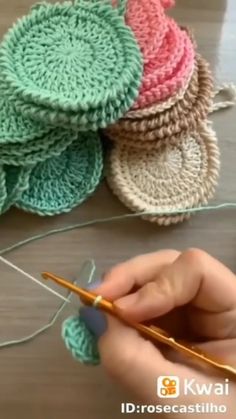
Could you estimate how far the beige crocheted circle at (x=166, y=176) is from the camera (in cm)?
80

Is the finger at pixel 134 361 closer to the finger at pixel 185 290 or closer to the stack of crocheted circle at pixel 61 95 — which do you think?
the finger at pixel 185 290

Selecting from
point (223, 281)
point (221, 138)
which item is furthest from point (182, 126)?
point (223, 281)

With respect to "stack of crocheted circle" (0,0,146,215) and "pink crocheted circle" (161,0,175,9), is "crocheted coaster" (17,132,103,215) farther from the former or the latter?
"pink crocheted circle" (161,0,175,9)

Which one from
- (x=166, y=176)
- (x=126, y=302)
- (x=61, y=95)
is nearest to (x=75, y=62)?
(x=61, y=95)

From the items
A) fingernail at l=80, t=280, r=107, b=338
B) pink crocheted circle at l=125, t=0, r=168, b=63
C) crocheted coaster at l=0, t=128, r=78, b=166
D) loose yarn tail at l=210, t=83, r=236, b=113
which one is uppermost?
pink crocheted circle at l=125, t=0, r=168, b=63

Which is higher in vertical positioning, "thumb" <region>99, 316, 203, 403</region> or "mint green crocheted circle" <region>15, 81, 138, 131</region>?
"mint green crocheted circle" <region>15, 81, 138, 131</region>

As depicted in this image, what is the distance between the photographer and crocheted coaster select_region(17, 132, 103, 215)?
79 cm

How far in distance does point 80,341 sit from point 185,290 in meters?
0.10

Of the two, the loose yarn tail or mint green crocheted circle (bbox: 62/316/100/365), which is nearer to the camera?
mint green crocheted circle (bbox: 62/316/100/365)

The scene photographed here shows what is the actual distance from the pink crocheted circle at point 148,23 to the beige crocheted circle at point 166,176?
0.10m

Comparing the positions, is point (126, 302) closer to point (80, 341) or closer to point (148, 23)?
point (80, 341)

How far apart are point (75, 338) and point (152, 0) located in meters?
0.36

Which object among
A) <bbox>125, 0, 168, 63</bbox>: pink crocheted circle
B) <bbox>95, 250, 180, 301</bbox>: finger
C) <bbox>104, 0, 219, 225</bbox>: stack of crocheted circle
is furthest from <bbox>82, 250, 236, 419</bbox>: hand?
<bbox>125, 0, 168, 63</bbox>: pink crocheted circle

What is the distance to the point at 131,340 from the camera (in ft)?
2.15
